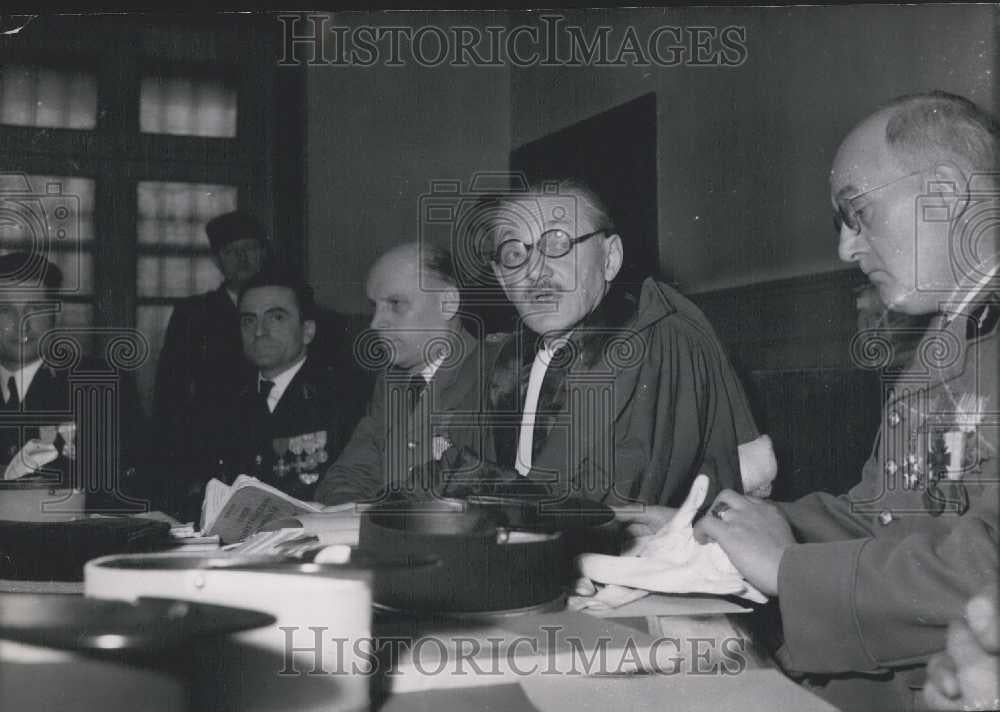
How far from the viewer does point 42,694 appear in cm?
60

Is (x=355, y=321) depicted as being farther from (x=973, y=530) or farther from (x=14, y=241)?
(x=973, y=530)

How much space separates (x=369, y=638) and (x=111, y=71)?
63cm

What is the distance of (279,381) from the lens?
910 mm

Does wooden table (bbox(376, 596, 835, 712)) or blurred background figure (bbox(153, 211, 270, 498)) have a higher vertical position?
blurred background figure (bbox(153, 211, 270, 498))

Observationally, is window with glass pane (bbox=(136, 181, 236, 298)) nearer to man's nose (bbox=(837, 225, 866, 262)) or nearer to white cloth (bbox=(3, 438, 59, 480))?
A: white cloth (bbox=(3, 438, 59, 480))

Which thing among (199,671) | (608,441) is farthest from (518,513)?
(199,671)

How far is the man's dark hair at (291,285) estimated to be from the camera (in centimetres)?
87

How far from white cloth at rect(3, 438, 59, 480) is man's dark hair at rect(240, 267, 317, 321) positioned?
0.25 m

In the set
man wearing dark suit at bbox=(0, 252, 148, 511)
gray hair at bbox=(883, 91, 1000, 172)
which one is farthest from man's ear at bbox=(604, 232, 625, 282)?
man wearing dark suit at bbox=(0, 252, 148, 511)

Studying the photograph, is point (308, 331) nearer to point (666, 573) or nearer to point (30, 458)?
point (30, 458)

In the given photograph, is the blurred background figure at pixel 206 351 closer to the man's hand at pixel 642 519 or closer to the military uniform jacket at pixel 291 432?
the military uniform jacket at pixel 291 432

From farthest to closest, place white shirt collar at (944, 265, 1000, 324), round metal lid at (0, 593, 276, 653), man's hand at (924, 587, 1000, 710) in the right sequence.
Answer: white shirt collar at (944, 265, 1000, 324), man's hand at (924, 587, 1000, 710), round metal lid at (0, 593, 276, 653)

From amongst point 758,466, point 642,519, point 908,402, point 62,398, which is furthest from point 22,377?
point 908,402

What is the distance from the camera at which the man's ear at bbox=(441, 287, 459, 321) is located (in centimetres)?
88
